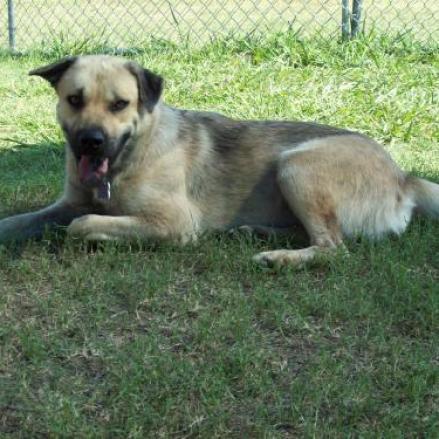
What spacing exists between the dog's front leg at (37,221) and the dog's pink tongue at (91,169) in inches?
13.0

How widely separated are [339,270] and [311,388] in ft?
4.20

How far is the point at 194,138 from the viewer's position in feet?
17.2

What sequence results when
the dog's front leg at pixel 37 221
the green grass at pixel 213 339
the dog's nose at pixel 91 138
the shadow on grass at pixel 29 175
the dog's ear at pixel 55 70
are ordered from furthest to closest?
the shadow on grass at pixel 29 175, the dog's front leg at pixel 37 221, the dog's ear at pixel 55 70, the dog's nose at pixel 91 138, the green grass at pixel 213 339

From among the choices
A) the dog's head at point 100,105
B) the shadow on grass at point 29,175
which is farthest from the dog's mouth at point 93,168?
the shadow on grass at point 29,175

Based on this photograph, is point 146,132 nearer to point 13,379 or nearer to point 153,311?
point 153,311

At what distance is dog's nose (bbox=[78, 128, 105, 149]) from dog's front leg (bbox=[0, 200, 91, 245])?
1.91 ft

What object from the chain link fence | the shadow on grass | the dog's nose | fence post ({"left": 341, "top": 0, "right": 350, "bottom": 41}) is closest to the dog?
the dog's nose

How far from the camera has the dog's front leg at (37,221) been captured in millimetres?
4957

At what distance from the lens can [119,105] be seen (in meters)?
4.73

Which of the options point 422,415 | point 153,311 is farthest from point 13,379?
point 422,415

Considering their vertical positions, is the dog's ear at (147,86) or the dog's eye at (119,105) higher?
the dog's ear at (147,86)

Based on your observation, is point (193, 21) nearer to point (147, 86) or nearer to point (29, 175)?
point (29, 175)

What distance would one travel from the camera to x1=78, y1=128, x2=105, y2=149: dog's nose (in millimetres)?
4559

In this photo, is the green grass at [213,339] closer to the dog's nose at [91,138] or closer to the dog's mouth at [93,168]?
the dog's mouth at [93,168]
